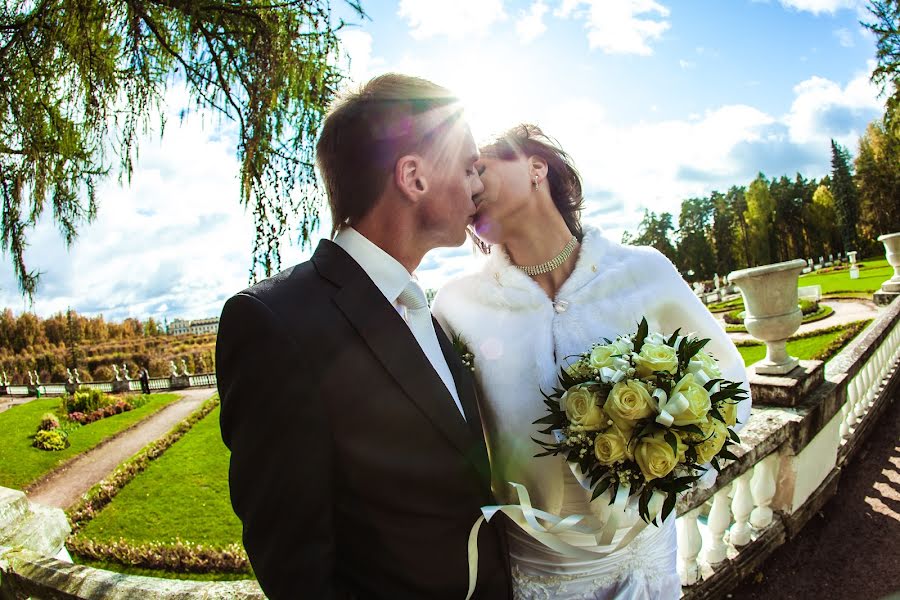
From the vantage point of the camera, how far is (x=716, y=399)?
1.56 m

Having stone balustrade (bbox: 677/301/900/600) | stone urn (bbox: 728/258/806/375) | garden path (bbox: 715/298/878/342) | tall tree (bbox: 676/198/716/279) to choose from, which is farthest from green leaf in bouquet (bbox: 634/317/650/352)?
tall tree (bbox: 676/198/716/279)

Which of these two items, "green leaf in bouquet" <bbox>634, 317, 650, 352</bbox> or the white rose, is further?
"green leaf in bouquet" <bbox>634, 317, 650, 352</bbox>

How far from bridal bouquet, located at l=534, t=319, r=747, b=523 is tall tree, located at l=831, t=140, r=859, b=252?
72.8m

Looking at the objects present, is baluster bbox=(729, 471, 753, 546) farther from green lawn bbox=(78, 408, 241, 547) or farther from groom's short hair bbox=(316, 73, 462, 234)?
green lawn bbox=(78, 408, 241, 547)

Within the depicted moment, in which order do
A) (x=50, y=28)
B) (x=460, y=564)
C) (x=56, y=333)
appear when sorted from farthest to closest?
(x=56, y=333) → (x=50, y=28) → (x=460, y=564)

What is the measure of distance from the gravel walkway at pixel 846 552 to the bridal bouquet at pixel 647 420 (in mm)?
2438

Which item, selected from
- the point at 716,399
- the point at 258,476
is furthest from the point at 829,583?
the point at 258,476

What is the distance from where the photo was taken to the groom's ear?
5.37ft

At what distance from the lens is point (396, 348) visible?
1437 millimetres

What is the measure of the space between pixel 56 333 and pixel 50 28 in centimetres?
6055

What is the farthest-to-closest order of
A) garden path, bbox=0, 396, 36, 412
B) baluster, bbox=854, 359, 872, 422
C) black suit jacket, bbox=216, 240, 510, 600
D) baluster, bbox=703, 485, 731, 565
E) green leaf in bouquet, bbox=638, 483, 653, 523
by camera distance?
1. garden path, bbox=0, 396, 36, 412
2. baluster, bbox=854, 359, 872, 422
3. baluster, bbox=703, 485, 731, 565
4. green leaf in bouquet, bbox=638, 483, 653, 523
5. black suit jacket, bbox=216, 240, 510, 600

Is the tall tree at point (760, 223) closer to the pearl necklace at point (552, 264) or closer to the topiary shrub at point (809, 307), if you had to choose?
the topiary shrub at point (809, 307)

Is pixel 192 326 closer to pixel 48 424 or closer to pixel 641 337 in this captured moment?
pixel 48 424

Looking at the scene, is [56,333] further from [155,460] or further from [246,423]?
[246,423]
